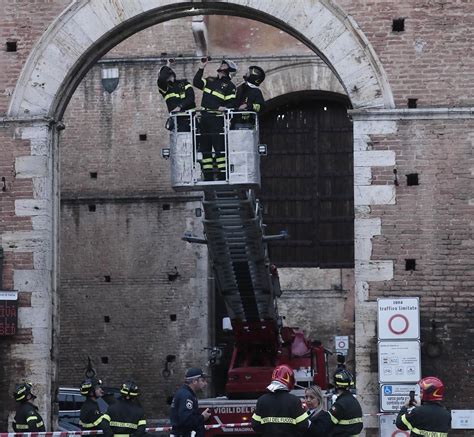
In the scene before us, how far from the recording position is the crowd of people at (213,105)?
741 inches

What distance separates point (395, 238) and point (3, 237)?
524 centimetres

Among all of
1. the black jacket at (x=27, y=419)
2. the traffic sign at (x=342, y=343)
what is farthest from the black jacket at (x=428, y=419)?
the traffic sign at (x=342, y=343)

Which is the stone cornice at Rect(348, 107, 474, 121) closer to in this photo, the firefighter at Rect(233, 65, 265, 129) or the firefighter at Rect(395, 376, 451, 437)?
the firefighter at Rect(233, 65, 265, 129)

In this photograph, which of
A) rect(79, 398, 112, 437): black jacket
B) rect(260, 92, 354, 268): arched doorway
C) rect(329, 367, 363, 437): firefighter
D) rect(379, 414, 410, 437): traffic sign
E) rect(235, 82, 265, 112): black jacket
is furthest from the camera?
rect(260, 92, 354, 268): arched doorway

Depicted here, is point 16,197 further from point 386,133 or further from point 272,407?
point 272,407

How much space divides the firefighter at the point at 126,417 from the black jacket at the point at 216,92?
4.99 metres

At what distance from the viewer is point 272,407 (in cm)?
1359

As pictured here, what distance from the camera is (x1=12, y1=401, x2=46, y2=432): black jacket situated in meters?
16.6

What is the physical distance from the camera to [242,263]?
20812mm

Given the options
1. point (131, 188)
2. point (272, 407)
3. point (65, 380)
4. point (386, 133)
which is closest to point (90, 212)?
point (131, 188)

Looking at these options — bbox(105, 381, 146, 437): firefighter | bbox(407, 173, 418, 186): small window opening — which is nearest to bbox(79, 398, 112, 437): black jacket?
bbox(105, 381, 146, 437): firefighter

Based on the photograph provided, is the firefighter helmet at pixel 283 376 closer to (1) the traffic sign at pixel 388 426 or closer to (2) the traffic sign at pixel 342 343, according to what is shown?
(1) the traffic sign at pixel 388 426

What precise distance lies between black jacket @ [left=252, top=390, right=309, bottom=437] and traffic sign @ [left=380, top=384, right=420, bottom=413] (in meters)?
4.61

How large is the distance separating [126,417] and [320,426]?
2.42m
